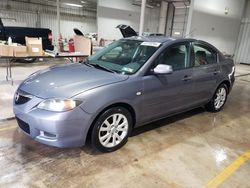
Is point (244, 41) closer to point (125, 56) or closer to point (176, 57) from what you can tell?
point (176, 57)

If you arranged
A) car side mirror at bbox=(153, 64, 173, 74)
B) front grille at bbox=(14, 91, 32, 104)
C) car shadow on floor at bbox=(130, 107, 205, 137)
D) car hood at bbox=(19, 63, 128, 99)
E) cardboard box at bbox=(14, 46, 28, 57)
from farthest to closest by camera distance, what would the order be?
1. cardboard box at bbox=(14, 46, 28, 57)
2. car shadow on floor at bbox=(130, 107, 205, 137)
3. car side mirror at bbox=(153, 64, 173, 74)
4. front grille at bbox=(14, 91, 32, 104)
5. car hood at bbox=(19, 63, 128, 99)

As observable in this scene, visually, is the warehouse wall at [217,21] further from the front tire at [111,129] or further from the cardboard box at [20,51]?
the front tire at [111,129]

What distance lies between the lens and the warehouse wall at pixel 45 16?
1601cm

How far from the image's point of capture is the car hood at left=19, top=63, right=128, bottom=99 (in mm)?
2229

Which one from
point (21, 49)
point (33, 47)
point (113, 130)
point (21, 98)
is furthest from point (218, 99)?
point (21, 49)

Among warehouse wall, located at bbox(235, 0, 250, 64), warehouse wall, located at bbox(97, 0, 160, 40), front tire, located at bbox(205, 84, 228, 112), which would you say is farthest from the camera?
warehouse wall, located at bbox(235, 0, 250, 64)

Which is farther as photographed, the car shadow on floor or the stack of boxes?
the stack of boxes

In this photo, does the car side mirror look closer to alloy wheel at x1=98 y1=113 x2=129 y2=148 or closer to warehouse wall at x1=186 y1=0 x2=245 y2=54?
alloy wheel at x1=98 y1=113 x2=129 y2=148

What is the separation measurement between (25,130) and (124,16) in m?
10.8

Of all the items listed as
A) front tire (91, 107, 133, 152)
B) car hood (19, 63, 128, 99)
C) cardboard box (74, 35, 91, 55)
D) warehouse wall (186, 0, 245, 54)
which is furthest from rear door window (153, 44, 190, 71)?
warehouse wall (186, 0, 245, 54)

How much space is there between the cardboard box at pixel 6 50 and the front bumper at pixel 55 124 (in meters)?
3.07

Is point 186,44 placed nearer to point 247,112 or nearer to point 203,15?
point 247,112

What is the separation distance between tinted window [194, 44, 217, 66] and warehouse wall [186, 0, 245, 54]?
18.5ft

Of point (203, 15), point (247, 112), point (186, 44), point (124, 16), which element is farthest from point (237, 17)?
point (186, 44)
